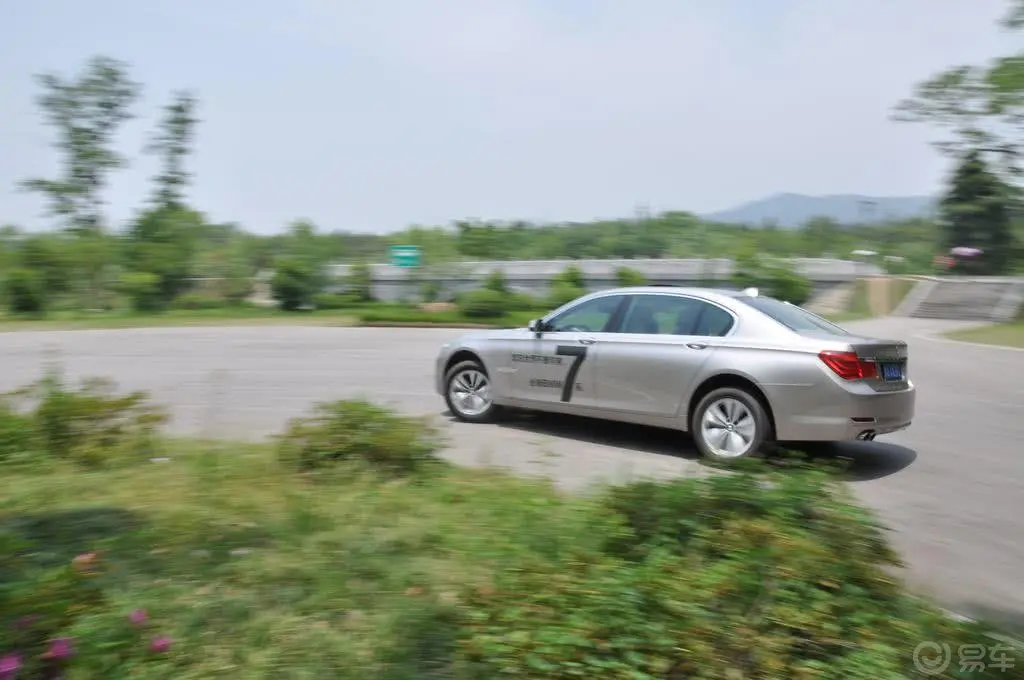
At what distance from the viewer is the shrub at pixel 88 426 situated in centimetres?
775

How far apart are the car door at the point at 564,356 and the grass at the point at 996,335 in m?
15.9

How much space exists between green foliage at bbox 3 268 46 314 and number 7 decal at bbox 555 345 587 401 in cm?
2746

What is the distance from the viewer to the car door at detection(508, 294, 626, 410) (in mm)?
9492

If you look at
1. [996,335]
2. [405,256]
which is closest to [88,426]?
[996,335]

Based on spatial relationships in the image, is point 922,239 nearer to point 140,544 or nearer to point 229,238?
point 229,238

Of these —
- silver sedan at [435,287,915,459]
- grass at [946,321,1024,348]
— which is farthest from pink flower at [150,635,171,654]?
grass at [946,321,1024,348]

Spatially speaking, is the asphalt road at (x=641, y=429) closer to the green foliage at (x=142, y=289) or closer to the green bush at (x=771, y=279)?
the green bush at (x=771, y=279)

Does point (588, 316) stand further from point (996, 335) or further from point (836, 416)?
point (996, 335)

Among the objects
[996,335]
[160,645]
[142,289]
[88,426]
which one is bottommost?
[996,335]

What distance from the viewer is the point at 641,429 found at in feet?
33.8

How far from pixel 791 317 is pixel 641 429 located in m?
2.24

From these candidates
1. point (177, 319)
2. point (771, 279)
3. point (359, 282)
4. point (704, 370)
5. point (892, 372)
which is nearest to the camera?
point (892, 372)

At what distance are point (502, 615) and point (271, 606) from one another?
1233 mm

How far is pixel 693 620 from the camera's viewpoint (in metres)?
3.90
